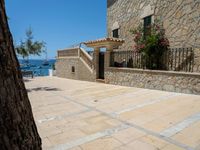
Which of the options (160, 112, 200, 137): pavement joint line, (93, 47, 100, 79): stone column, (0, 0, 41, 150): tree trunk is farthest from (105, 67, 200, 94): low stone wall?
(0, 0, 41, 150): tree trunk

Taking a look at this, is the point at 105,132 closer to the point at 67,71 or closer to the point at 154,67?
the point at 154,67

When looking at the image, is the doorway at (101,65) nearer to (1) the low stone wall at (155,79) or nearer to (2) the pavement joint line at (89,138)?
(1) the low stone wall at (155,79)

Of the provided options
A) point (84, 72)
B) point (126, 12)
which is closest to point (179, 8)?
point (126, 12)

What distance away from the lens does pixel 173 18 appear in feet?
30.0

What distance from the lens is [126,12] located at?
42.4ft

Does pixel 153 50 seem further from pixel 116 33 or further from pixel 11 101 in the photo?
pixel 11 101

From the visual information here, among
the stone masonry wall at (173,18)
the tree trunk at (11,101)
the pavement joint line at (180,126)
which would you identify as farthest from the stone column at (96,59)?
the tree trunk at (11,101)

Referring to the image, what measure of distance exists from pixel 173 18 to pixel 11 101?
9944 millimetres

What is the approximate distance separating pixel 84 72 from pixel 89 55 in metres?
1.45

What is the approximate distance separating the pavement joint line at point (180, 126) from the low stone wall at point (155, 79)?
281 cm

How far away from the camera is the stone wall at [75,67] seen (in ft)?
41.1

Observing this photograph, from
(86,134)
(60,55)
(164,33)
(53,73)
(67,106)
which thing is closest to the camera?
(86,134)

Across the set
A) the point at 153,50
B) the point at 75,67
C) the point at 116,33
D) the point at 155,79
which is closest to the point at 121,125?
the point at 155,79

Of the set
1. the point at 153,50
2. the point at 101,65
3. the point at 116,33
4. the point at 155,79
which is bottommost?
the point at 155,79
